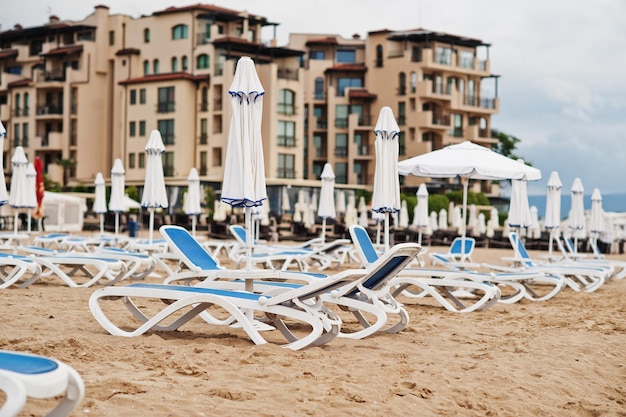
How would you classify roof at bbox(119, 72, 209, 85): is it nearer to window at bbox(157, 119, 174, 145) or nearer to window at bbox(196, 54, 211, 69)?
window at bbox(196, 54, 211, 69)

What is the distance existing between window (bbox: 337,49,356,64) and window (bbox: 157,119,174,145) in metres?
14.8

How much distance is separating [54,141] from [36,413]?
58.2 metres

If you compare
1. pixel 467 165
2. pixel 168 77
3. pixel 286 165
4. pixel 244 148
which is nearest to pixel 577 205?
pixel 467 165

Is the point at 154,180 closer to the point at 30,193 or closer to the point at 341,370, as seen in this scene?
the point at 30,193

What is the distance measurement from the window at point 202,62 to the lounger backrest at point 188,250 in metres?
47.1

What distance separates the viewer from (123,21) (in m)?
59.5

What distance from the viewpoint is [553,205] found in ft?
59.3

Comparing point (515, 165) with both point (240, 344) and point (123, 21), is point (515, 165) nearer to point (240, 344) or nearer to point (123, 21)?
point (240, 344)

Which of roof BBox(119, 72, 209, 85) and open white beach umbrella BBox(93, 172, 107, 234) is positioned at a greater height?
roof BBox(119, 72, 209, 85)

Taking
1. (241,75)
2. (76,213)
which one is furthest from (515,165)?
(76,213)

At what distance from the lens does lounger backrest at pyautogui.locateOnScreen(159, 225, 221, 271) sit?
9234 mm

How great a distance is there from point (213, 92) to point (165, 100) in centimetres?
326

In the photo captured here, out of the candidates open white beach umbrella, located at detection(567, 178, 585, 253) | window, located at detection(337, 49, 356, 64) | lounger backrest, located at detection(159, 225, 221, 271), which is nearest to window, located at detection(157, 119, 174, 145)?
window, located at detection(337, 49, 356, 64)

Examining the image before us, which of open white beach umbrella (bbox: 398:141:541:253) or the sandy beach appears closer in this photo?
the sandy beach
